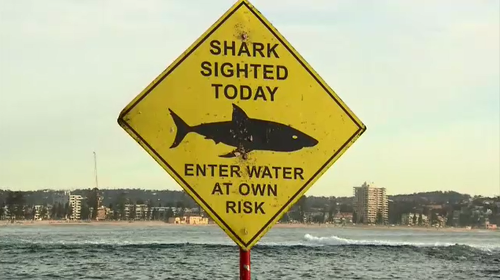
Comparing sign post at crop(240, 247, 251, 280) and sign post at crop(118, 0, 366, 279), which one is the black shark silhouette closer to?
sign post at crop(118, 0, 366, 279)

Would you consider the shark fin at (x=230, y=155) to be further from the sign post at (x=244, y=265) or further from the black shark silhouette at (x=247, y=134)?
the sign post at (x=244, y=265)

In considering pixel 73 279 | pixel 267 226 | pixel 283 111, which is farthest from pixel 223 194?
pixel 73 279

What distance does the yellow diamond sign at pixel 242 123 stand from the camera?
3.96m

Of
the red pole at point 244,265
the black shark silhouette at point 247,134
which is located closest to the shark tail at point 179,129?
the black shark silhouette at point 247,134

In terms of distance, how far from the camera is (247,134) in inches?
158

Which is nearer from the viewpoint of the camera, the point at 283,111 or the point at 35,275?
the point at 283,111

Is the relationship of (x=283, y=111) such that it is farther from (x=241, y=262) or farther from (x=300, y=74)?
(x=241, y=262)

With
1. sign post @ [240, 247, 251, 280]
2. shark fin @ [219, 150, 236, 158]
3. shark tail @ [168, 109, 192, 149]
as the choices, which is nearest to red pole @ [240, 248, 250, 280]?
sign post @ [240, 247, 251, 280]

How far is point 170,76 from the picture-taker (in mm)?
4000

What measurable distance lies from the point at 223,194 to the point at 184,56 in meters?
0.76

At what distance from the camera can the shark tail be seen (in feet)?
13.0

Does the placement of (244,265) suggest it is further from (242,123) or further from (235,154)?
(242,123)

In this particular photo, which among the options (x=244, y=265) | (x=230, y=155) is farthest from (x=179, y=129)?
(x=244, y=265)

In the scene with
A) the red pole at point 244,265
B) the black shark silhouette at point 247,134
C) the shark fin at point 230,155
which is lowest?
the red pole at point 244,265
